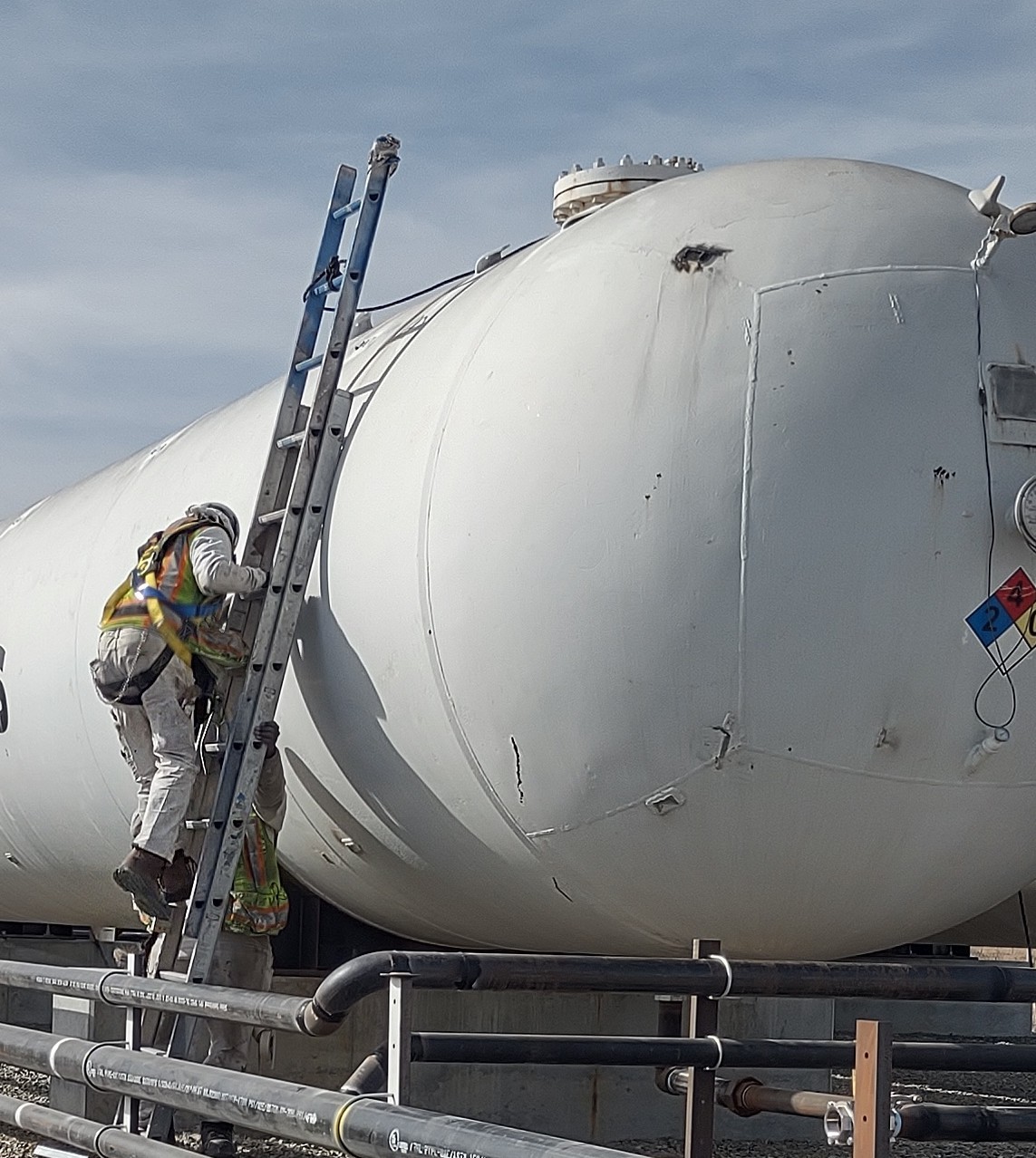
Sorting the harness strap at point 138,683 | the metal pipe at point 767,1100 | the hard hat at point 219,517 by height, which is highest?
the hard hat at point 219,517

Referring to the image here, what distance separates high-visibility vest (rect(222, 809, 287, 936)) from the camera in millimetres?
5348

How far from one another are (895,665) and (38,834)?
4.14m

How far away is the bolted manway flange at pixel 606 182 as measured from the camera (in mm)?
5668

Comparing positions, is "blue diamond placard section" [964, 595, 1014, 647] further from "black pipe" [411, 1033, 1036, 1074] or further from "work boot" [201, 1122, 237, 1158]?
"work boot" [201, 1122, 237, 1158]

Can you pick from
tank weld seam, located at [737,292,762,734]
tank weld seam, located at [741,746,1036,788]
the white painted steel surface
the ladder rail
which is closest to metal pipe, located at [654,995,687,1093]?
the white painted steel surface

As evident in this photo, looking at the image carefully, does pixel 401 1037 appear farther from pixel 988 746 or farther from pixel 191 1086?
pixel 988 746

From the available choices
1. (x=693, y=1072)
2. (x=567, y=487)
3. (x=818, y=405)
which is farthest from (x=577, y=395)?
(x=693, y=1072)

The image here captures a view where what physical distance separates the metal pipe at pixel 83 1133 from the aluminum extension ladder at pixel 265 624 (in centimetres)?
17

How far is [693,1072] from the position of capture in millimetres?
4113

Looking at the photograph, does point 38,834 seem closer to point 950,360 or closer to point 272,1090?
point 272,1090

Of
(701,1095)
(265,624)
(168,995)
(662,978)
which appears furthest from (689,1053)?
(265,624)

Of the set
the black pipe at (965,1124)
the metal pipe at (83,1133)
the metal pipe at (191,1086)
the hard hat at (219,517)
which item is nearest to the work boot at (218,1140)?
the metal pipe at (83,1133)

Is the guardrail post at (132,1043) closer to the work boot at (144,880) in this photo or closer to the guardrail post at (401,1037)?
the work boot at (144,880)

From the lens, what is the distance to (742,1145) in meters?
5.91
